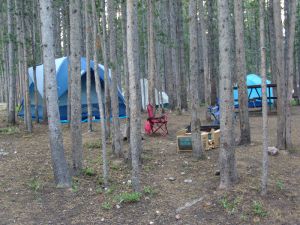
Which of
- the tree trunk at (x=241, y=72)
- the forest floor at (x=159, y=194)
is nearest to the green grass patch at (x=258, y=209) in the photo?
the forest floor at (x=159, y=194)

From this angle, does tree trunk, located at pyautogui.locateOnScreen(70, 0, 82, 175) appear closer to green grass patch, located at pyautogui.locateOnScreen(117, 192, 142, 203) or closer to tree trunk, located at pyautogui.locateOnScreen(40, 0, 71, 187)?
tree trunk, located at pyautogui.locateOnScreen(40, 0, 71, 187)

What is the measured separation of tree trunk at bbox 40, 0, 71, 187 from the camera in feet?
20.0

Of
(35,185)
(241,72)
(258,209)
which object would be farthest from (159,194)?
(241,72)

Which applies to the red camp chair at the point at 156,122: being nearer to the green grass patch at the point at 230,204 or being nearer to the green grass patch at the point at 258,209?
the green grass patch at the point at 230,204

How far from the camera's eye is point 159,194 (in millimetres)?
6172

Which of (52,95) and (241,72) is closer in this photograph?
(52,95)

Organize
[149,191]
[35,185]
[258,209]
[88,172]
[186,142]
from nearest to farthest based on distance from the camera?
[258,209] → [149,191] → [35,185] → [88,172] → [186,142]

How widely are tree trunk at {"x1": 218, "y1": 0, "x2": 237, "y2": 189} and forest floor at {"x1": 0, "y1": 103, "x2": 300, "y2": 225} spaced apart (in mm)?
250

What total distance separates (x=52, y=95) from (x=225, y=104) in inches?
108

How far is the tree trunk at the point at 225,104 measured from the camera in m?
6.02

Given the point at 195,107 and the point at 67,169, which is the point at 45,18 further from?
the point at 195,107

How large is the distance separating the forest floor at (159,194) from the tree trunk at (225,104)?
0.82ft

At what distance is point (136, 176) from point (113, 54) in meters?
2.75

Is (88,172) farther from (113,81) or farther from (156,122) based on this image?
(156,122)
